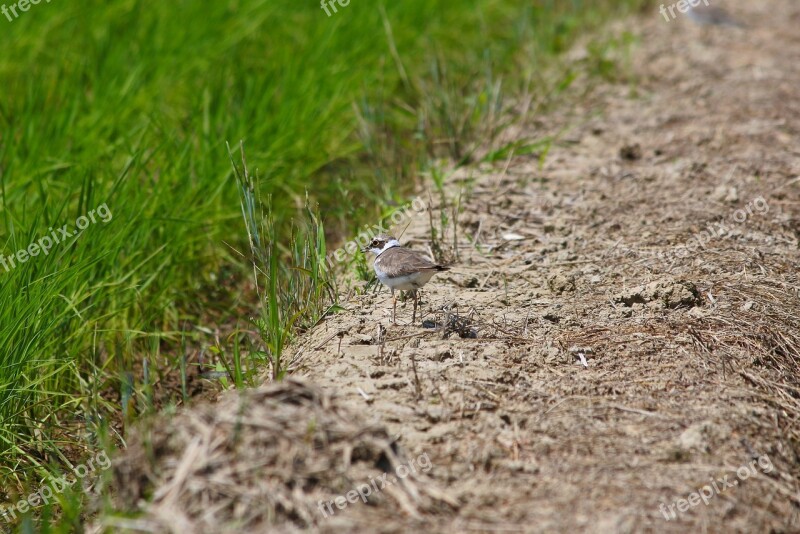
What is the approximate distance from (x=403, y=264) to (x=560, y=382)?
0.95 m

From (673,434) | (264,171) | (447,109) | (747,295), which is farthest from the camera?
(447,109)

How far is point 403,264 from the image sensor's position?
459 centimetres

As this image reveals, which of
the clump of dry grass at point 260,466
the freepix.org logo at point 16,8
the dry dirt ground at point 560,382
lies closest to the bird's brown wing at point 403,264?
the dry dirt ground at point 560,382

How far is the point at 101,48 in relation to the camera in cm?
741

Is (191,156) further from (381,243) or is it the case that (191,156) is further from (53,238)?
(381,243)

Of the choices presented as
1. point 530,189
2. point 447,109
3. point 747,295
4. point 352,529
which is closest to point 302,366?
point 352,529

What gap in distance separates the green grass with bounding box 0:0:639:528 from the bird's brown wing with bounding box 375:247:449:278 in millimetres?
361

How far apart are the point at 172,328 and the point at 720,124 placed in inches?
168

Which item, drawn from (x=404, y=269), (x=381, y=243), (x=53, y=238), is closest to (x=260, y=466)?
(x=404, y=269)

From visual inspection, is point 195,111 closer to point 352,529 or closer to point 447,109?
point 447,109

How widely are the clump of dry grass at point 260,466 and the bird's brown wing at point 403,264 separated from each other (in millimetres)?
1251

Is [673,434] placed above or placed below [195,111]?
below

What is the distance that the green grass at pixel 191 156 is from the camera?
4.85 m

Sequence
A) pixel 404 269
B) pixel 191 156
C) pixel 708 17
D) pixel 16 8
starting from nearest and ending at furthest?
pixel 404 269, pixel 191 156, pixel 16 8, pixel 708 17
